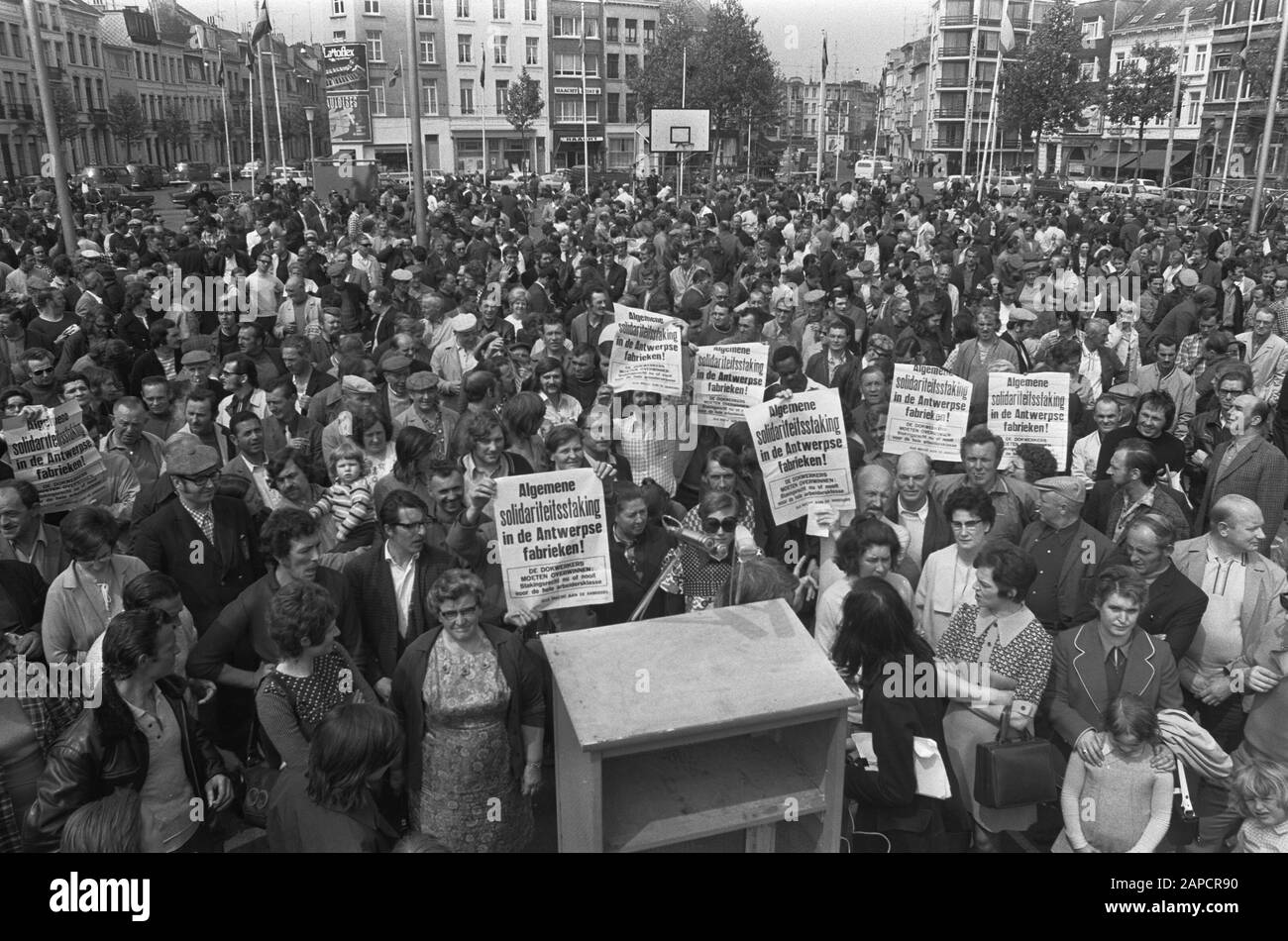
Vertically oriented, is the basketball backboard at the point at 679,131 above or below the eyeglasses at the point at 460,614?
above

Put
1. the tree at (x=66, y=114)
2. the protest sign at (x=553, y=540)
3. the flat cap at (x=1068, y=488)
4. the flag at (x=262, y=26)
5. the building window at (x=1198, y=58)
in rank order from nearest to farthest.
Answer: the protest sign at (x=553, y=540)
the flat cap at (x=1068, y=488)
the flag at (x=262, y=26)
the tree at (x=66, y=114)
the building window at (x=1198, y=58)

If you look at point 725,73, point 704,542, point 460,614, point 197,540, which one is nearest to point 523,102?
point 725,73

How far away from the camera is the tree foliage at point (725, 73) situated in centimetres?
5919

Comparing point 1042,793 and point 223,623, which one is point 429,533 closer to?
point 223,623

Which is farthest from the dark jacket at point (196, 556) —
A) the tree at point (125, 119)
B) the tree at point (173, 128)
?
the tree at point (173, 128)

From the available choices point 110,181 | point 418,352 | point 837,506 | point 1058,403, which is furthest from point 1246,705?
point 110,181

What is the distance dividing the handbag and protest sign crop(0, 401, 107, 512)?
4662mm

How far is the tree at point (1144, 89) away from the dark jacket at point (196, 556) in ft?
177

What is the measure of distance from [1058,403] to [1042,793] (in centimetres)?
360

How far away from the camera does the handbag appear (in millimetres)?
3641

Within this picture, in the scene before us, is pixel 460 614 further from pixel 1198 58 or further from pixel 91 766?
pixel 1198 58

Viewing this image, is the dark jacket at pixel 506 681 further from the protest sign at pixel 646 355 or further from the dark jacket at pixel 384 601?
the protest sign at pixel 646 355

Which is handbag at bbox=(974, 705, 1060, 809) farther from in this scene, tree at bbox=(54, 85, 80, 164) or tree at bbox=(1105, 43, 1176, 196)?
tree at bbox=(54, 85, 80, 164)

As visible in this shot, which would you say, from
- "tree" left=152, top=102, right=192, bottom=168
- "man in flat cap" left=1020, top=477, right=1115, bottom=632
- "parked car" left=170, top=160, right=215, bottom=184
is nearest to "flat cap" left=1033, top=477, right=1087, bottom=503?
"man in flat cap" left=1020, top=477, right=1115, bottom=632
